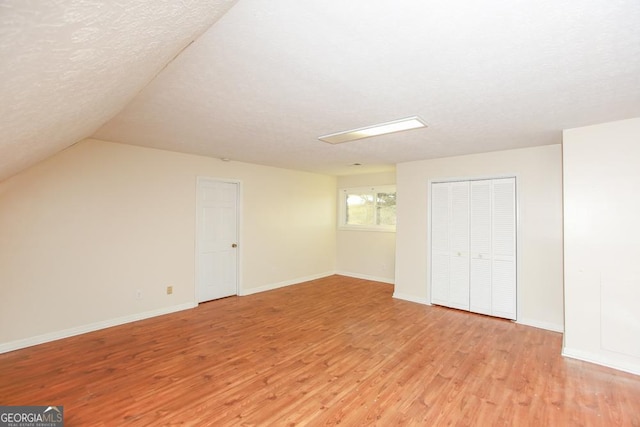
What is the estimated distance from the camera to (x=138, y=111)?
9.12 ft

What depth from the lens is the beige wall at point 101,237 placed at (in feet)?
10.8

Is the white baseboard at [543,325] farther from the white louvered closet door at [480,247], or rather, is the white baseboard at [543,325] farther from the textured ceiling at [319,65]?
the textured ceiling at [319,65]

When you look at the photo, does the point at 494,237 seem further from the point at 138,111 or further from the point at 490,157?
the point at 138,111

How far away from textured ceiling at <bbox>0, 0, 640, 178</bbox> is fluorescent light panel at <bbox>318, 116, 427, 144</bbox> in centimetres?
15

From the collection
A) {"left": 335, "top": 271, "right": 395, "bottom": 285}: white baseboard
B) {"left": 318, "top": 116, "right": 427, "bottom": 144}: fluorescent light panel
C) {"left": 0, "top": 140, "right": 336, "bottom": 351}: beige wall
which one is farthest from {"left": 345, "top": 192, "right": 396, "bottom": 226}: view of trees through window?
{"left": 318, "top": 116, "right": 427, "bottom": 144}: fluorescent light panel

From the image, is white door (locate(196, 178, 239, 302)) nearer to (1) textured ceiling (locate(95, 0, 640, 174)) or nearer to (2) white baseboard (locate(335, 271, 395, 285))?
(1) textured ceiling (locate(95, 0, 640, 174))

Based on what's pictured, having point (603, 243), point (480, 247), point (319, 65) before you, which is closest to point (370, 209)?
point (480, 247)

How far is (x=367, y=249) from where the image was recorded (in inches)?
269

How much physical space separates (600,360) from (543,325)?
976 mm

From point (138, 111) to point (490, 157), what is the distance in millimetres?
4565

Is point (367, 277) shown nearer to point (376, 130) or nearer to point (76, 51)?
point (376, 130)

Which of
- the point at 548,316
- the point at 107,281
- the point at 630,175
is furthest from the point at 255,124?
the point at 548,316

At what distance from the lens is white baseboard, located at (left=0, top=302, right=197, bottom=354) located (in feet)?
10.6

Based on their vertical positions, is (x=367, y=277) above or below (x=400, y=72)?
below
